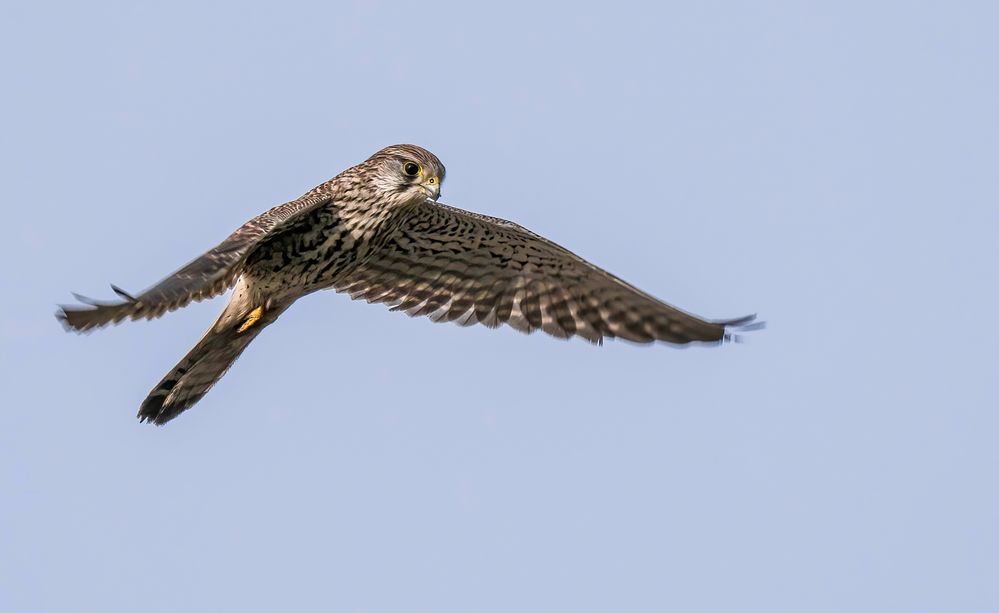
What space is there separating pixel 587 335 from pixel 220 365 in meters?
2.79

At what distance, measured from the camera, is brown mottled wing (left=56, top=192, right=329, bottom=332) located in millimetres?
7828

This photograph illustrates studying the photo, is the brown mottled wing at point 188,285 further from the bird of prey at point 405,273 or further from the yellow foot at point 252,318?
the yellow foot at point 252,318

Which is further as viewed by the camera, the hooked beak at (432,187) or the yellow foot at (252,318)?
the yellow foot at (252,318)

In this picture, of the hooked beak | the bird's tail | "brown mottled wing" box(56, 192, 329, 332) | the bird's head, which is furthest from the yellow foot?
the hooked beak

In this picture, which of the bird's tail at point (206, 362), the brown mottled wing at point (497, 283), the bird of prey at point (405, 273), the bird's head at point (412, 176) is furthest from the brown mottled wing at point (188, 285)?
the brown mottled wing at point (497, 283)

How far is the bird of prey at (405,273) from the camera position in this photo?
33.6 feet

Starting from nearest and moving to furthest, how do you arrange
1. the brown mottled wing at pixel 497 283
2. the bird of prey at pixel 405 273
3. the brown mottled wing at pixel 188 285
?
the brown mottled wing at pixel 188 285
the bird of prey at pixel 405 273
the brown mottled wing at pixel 497 283

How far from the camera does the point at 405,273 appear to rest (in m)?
11.6

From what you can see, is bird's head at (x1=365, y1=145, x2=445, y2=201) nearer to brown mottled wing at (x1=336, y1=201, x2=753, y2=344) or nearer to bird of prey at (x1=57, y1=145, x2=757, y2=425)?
bird of prey at (x1=57, y1=145, x2=757, y2=425)

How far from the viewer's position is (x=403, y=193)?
10352mm

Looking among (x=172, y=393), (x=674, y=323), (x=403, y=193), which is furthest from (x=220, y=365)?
(x=674, y=323)

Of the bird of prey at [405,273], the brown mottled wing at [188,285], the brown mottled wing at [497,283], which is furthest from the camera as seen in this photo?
the brown mottled wing at [497,283]

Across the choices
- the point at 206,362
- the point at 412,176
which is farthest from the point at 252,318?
the point at 412,176

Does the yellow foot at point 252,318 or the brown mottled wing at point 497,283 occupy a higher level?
the brown mottled wing at point 497,283
